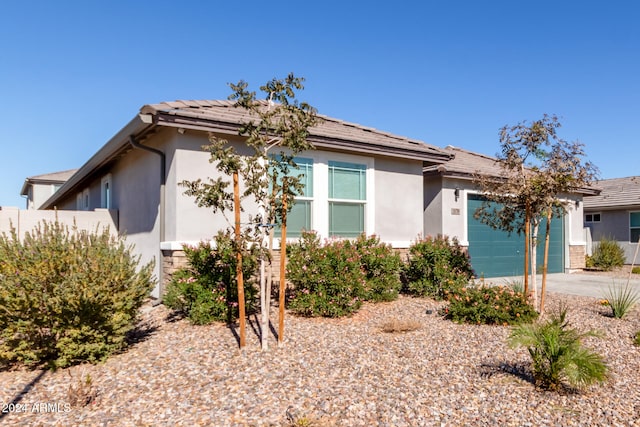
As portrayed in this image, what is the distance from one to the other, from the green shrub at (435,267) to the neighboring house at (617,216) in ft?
44.3

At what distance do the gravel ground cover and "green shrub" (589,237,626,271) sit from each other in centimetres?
1196

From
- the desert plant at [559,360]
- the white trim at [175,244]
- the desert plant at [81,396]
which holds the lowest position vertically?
the desert plant at [81,396]

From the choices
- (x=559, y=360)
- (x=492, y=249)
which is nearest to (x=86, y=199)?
(x=492, y=249)

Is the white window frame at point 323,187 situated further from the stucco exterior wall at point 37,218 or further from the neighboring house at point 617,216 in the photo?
the neighboring house at point 617,216

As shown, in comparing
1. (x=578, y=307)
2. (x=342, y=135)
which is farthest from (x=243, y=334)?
(x=578, y=307)

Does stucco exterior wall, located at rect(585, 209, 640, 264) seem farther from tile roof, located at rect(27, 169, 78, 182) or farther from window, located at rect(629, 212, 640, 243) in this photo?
tile roof, located at rect(27, 169, 78, 182)

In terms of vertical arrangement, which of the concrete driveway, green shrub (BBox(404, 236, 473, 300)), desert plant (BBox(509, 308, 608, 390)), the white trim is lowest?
the concrete driveway

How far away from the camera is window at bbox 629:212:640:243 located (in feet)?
61.5

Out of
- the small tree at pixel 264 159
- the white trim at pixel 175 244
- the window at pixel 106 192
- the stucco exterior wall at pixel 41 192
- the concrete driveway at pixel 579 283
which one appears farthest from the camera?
the stucco exterior wall at pixel 41 192

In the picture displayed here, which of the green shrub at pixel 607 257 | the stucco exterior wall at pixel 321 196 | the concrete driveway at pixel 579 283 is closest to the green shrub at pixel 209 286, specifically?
the stucco exterior wall at pixel 321 196

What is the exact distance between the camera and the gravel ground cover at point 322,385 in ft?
11.6

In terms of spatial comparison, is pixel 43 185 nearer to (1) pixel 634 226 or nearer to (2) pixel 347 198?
(2) pixel 347 198

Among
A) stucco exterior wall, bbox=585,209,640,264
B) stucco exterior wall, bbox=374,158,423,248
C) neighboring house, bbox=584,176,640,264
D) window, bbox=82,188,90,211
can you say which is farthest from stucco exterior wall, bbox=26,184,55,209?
stucco exterior wall, bbox=585,209,640,264

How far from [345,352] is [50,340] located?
344cm
